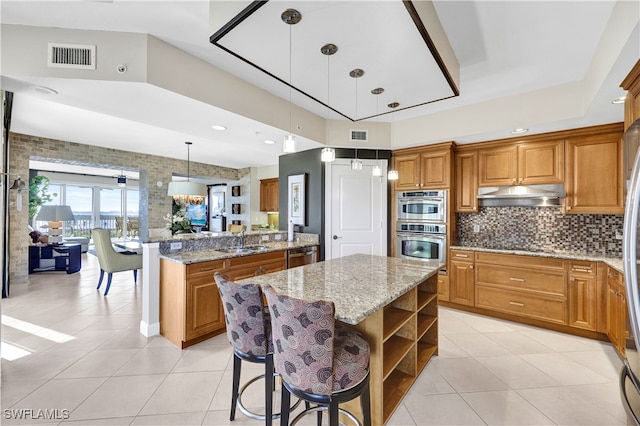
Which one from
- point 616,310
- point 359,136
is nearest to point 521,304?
point 616,310

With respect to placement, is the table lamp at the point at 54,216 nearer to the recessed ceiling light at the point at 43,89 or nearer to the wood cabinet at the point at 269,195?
the wood cabinet at the point at 269,195

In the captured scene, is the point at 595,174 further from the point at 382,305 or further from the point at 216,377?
the point at 216,377

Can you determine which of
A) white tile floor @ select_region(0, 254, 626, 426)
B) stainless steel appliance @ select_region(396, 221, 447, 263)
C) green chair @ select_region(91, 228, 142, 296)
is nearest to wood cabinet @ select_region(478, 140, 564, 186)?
stainless steel appliance @ select_region(396, 221, 447, 263)

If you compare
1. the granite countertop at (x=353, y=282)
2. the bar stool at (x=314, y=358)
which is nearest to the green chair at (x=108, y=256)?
the granite countertop at (x=353, y=282)

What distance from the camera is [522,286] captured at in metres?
3.32

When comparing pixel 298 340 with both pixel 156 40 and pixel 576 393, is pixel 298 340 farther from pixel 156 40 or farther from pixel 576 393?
pixel 156 40

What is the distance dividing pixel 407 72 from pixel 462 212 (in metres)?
2.50

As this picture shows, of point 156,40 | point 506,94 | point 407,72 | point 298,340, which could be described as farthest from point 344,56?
point 506,94

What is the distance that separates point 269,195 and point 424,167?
15.5 ft

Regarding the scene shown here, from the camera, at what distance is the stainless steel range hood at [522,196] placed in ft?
10.9

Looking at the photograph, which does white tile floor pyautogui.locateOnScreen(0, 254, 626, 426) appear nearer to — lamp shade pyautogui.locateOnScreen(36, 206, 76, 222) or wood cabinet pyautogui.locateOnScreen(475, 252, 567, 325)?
wood cabinet pyautogui.locateOnScreen(475, 252, 567, 325)

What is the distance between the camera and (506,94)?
129 inches

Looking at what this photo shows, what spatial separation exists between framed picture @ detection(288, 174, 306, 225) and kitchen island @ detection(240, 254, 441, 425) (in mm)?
1862

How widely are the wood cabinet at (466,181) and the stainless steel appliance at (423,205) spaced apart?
0.32 m
